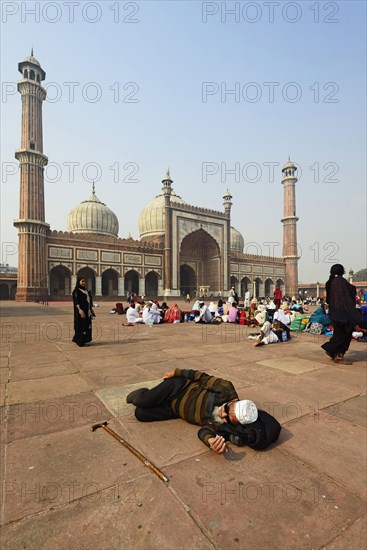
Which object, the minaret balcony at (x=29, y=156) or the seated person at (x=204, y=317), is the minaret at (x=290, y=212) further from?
the seated person at (x=204, y=317)

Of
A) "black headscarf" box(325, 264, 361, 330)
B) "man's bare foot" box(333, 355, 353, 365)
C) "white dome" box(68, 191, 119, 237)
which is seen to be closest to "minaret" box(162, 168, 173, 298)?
"white dome" box(68, 191, 119, 237)

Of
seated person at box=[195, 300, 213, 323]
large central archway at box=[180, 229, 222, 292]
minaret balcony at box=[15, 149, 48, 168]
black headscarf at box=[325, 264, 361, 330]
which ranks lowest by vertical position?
seated person at box=[195, 300, 213, 323]

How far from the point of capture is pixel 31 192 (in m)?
24.7

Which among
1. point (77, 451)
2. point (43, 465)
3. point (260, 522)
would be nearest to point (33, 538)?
point (43, 465)

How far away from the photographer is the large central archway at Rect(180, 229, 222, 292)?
35.0 meters

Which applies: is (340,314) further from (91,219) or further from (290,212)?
(290,212)

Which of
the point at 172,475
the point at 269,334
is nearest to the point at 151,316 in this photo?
the point at 269,334

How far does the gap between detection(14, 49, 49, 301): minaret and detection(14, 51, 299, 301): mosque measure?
75 mm

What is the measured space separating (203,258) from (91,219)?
14.1 metres

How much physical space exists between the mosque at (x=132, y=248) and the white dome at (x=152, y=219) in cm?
13

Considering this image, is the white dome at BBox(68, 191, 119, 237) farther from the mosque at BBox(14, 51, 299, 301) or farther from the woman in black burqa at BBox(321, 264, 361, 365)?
the woman in black burqa at BBox(321, 264, 361, 365)

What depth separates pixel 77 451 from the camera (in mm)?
1847

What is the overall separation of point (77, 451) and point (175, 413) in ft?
2.54

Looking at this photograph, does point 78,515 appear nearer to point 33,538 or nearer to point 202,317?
point 33,538
